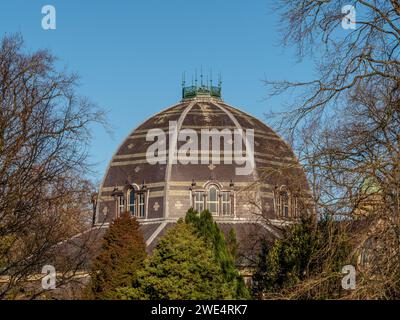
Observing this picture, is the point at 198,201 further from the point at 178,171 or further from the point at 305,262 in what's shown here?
the point at 305,262

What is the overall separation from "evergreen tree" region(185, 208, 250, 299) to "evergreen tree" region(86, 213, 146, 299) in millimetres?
3077

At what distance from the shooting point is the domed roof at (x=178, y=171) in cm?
6712

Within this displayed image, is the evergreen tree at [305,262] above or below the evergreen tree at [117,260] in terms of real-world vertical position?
below

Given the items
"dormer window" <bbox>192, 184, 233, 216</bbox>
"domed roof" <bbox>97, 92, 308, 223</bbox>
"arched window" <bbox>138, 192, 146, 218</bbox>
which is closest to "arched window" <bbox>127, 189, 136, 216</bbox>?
"domed roof" <bbox>97, 92, 308, 223</bbox>

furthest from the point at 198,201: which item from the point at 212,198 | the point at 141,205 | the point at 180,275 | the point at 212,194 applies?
the point at 180,275

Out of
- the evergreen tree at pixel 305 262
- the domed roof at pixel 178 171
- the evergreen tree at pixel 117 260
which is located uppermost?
the domed roof at pixel 178 171

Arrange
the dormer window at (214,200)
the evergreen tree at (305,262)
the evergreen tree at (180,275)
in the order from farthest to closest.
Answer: the dormer window at (214,200) < the evergreen tree at (180,275) < the evergreen tree at (305,262)

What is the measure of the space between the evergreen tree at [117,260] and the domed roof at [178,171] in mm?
20095

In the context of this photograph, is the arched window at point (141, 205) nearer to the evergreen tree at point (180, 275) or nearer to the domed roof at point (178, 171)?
the domed roof at point (178, 171)

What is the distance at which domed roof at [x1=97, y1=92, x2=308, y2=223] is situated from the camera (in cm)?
6712

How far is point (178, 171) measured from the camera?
6825 centimetres

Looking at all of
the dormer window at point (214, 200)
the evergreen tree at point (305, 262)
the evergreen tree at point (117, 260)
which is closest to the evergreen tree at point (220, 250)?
the evergreen tree at point (305, 262)

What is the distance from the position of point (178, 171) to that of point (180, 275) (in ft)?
134

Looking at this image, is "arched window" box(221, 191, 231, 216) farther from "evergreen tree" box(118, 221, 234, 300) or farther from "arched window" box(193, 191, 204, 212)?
"evergreen tree" box(118, 221, 234, 300)
